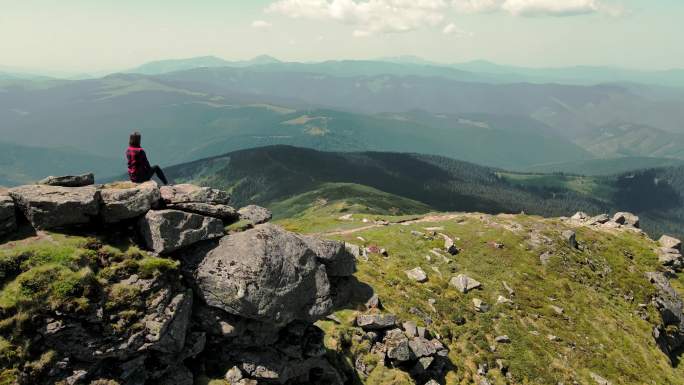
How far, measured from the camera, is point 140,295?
17812 mm

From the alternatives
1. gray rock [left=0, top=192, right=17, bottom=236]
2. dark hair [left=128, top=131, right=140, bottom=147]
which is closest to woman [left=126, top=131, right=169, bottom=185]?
dark hair [left=128, top=131, right=140, bottom=147]

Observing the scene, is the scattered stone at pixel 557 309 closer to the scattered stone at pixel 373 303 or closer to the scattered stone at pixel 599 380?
the scattered stone at pixel 599 380

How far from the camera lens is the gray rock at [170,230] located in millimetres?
19266

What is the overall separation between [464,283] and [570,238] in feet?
93.2

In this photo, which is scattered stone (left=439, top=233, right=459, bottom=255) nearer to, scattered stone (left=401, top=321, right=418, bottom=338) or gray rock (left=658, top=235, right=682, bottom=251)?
scattered stone (left=401, top=321, right=418, bottom=338)

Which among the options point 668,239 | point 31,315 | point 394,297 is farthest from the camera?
point 668,239

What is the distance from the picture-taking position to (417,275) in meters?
44.3

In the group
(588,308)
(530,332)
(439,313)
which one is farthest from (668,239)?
(439,313)

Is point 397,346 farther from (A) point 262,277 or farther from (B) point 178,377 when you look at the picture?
(B) point 178,377

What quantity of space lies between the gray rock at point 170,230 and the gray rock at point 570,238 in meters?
59.5

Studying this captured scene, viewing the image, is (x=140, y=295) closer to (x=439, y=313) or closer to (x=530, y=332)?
(x=439, y=313)

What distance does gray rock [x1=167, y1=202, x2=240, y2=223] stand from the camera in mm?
21391

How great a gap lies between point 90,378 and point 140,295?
3650mm

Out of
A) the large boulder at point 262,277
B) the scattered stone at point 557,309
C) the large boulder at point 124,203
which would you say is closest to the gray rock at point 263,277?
the large boulder at point 262,277
